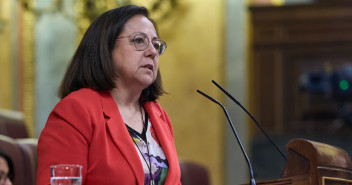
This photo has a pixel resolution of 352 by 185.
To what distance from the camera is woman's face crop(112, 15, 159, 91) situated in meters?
1.68

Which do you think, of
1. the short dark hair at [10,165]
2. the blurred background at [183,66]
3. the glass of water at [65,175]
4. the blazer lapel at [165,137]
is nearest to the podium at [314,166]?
the blazer lapel at [165,137]

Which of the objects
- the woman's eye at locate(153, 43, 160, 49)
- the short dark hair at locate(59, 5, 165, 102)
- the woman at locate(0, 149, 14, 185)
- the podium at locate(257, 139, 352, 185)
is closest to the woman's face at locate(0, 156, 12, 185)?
the woman at locate(0, 149, 14, 185)

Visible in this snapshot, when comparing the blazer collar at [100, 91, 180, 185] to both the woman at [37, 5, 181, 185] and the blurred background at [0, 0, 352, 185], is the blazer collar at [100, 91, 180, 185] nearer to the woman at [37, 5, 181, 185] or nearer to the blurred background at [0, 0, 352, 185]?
the woman at [37, 5, 181, 185]

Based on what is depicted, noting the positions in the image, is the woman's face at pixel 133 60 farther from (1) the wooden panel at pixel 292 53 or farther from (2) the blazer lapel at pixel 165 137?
(1) the wooden panel at pixel 292 53

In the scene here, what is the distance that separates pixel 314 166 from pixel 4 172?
112 centimetres

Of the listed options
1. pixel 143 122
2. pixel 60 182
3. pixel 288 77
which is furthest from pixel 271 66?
pixel 60 182

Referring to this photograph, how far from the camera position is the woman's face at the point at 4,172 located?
6.86ft

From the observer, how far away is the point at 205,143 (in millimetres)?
4820

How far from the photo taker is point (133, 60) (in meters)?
1.68

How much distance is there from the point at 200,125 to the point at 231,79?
41 cm

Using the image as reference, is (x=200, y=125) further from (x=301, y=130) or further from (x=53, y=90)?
(x=301, y=130)

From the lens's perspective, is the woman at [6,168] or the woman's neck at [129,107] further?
the woman at [6,168]

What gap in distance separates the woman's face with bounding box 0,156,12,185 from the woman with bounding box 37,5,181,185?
539 millimetres

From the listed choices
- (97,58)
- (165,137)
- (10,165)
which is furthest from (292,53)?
(97,58)
